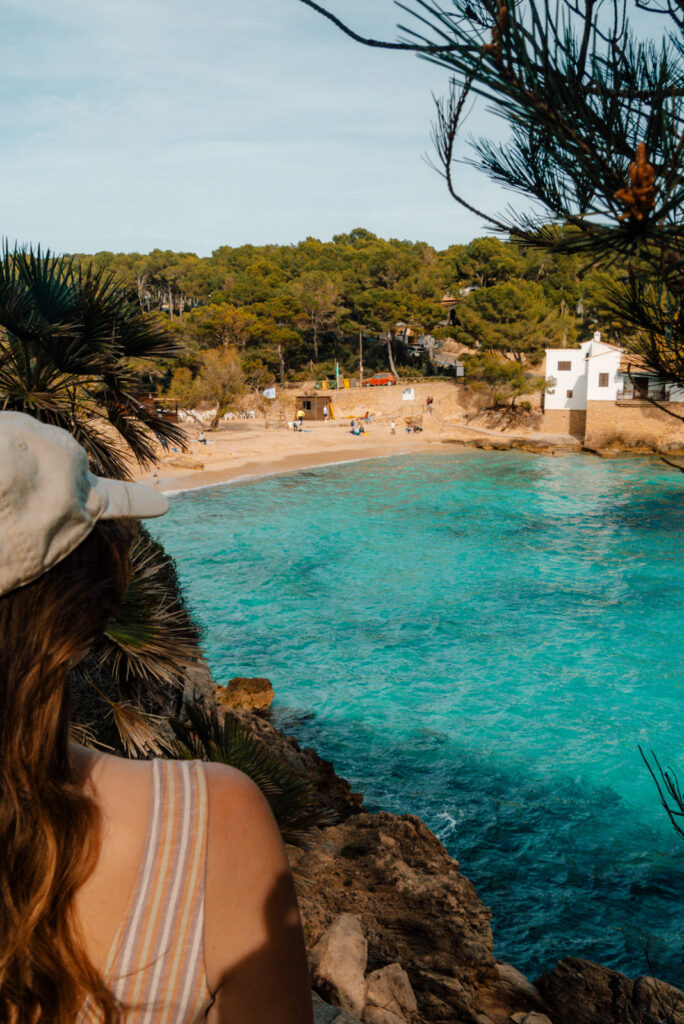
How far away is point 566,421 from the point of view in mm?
41031

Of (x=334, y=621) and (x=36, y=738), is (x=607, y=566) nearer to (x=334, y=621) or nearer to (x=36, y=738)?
(x=334, y=621)

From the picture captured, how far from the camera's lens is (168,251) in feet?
223

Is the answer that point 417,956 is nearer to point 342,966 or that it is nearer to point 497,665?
point 342,966

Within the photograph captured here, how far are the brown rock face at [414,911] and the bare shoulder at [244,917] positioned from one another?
4.37m

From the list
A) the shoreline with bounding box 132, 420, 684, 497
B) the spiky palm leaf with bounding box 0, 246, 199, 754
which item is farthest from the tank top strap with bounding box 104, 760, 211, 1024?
the shoreline with bounding box 132, 420, 684, 497

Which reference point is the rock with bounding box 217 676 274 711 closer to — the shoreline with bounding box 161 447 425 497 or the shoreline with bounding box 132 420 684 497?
the shoreline with bounding box 161 447 425 497

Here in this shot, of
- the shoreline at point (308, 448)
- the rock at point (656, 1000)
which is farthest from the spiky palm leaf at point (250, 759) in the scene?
the shoreline at point (308, 448)

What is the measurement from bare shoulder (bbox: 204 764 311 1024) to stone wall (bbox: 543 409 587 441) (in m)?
41.3

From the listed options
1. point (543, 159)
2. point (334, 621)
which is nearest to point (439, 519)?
point (334, 621)

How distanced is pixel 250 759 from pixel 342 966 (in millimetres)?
1494

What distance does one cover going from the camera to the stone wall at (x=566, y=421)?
40.3m

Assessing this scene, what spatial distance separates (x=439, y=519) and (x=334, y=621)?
33.4ft

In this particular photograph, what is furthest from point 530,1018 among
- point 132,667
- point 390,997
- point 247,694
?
point 247,694

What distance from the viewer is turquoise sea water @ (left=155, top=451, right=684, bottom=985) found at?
8.21m
